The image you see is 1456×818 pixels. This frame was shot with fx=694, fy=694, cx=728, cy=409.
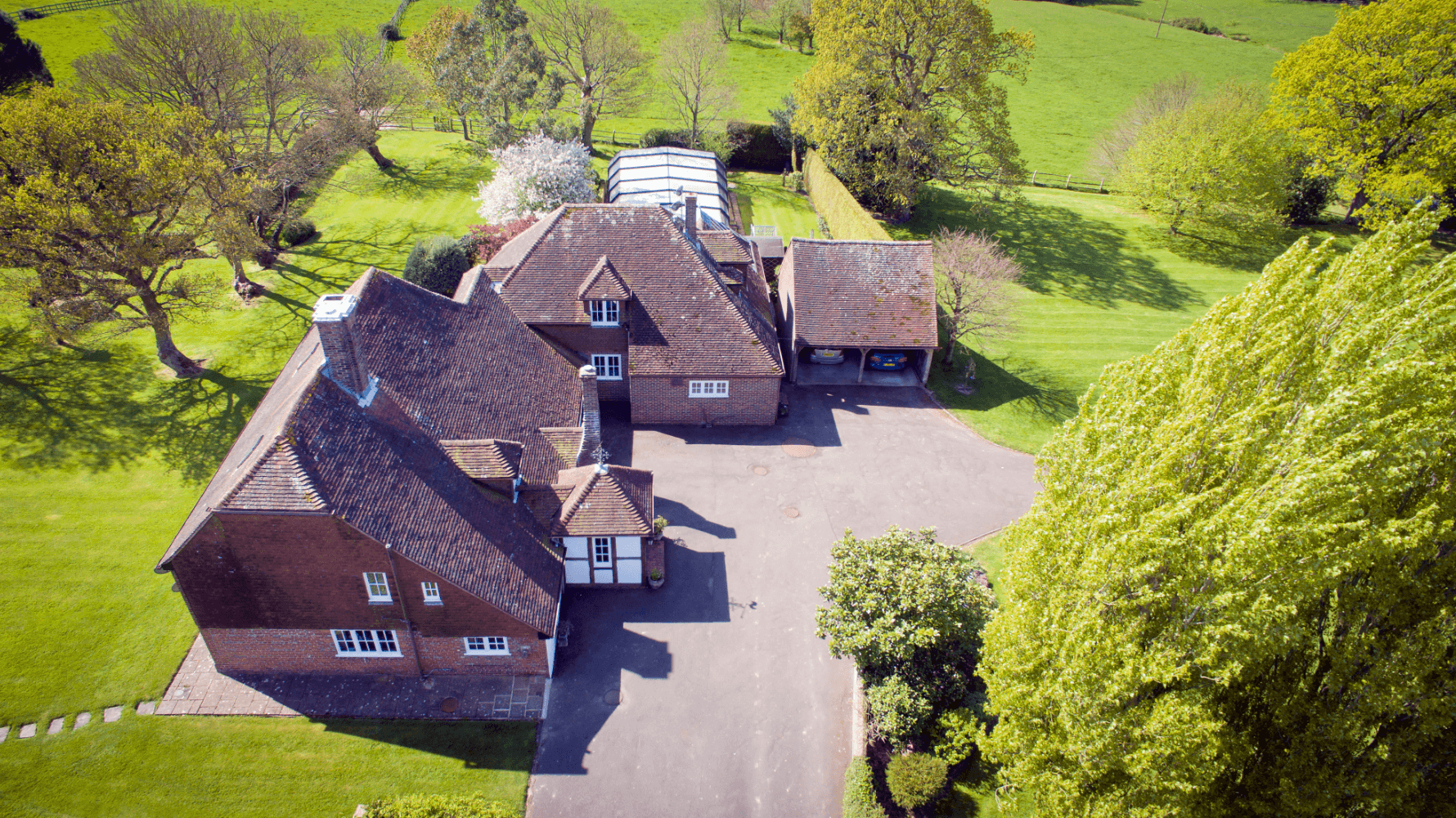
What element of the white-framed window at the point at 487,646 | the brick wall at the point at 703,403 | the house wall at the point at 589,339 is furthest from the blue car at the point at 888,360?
the white-framed window at the point at 487,646

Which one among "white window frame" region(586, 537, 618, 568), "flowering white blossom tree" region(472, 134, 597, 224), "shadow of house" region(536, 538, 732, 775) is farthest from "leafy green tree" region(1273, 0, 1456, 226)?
"white window frame" region(586, 537, 618, 568)

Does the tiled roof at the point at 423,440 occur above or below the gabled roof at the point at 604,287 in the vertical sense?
below

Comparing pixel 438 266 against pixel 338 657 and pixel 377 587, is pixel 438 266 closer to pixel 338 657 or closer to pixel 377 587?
pixel 338 657

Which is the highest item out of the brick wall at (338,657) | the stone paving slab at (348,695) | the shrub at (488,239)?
the shrub at (488,239)

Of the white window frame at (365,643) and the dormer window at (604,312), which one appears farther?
the dormer window at (604,312)

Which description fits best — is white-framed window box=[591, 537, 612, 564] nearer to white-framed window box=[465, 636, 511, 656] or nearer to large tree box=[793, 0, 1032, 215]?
white-framed window box=[465, 636, 511, 656]

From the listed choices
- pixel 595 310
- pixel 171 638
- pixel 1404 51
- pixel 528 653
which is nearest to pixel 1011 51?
pixel 1404 51

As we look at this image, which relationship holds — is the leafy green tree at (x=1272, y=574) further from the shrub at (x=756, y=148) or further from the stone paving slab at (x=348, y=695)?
the shrub at (x=756, y=148)
